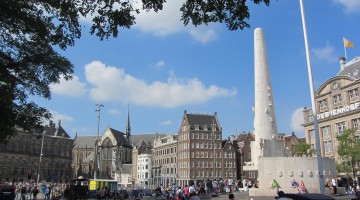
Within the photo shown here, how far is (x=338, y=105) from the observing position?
214 feet

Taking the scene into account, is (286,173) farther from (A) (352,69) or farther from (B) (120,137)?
(B) (120,137)

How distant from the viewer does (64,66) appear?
52.7 feet

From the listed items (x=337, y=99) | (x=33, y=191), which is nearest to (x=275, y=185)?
(x=33, y=191)

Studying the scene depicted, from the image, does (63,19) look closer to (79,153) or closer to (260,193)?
(260,193)

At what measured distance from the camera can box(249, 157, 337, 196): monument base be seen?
27484 millimetres

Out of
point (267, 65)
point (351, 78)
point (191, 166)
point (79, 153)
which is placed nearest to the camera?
point (267, 65)

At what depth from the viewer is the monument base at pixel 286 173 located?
90.2 ft

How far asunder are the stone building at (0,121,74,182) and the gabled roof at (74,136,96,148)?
84.2 feet

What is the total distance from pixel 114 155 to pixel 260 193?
346 feet

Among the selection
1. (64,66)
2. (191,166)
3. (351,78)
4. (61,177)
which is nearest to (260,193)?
(64,66)

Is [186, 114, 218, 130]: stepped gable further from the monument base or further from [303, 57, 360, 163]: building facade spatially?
the monument base

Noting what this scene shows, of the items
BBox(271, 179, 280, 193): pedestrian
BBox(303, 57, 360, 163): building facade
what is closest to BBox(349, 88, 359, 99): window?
BBox(303, 57, 360, 163): building facade

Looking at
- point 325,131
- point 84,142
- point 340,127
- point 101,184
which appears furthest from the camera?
point 84,142

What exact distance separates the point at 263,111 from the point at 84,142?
13075cm
